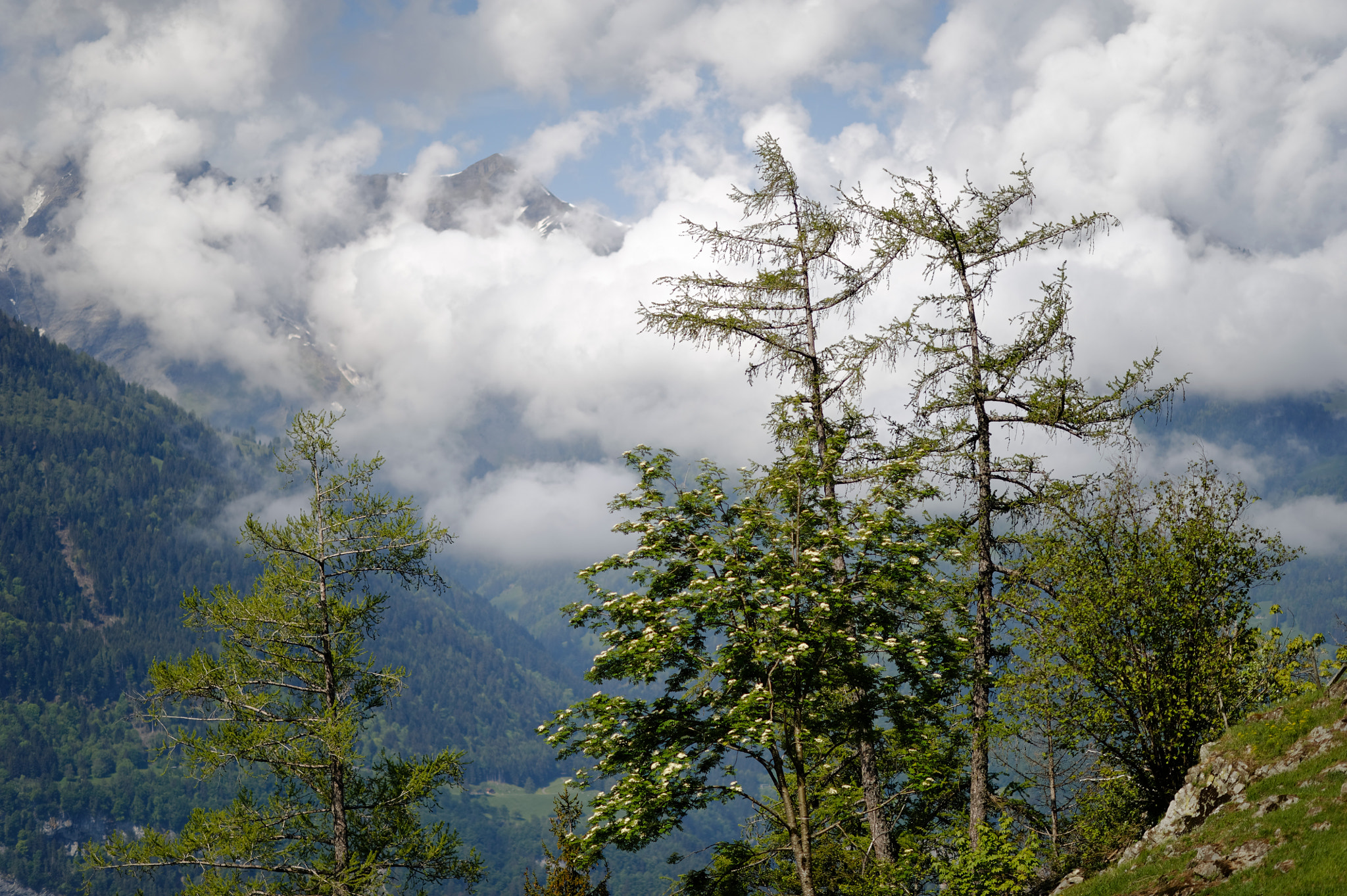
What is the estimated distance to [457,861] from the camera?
24172 millimetres

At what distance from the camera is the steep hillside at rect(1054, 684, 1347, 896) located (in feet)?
44.8

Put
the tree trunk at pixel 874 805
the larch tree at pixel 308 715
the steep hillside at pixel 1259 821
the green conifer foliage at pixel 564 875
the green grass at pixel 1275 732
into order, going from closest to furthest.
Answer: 1. the steep hillside at pixel 1259 821
2. the green grass at pixel 1275 732
3. the tree trunk at pixel 874 805
4. the larch tree at pixel 308 715
5. the green conifer foliage at pixel 564 875

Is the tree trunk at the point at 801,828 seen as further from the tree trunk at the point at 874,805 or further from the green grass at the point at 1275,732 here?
the green grass at the point at 1275,732

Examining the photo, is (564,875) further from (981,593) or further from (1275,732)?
(1275,732)

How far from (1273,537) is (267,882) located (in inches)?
1080

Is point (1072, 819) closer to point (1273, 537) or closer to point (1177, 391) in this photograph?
point (1273, 537)

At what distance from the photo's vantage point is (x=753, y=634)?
1548cm

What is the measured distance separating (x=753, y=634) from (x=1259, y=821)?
33.0 feet

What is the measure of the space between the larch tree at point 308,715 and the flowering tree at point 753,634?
313 inches

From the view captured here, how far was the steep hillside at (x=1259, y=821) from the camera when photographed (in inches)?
537

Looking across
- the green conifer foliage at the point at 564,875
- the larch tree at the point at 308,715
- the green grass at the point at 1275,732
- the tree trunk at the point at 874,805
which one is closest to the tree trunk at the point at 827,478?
the tree trunk at the point at 874,805

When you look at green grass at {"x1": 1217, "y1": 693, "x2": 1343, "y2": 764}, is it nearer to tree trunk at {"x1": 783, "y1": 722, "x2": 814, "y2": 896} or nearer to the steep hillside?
the steep hillside

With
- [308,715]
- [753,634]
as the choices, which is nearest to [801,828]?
[753,634]

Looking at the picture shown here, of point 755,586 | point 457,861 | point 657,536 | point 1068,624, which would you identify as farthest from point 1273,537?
point 457,861
